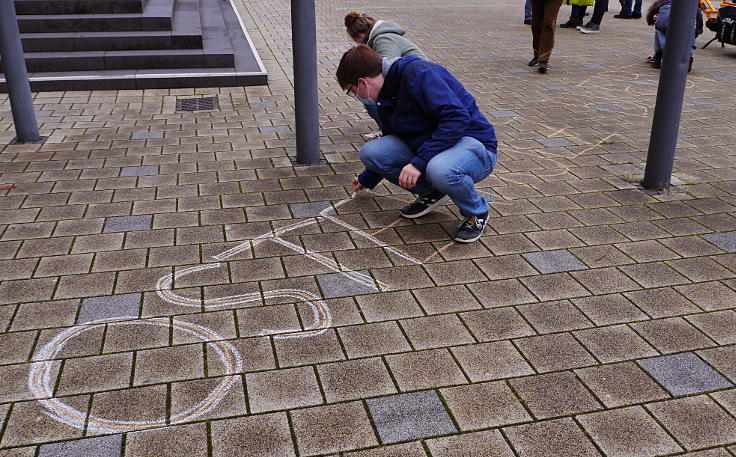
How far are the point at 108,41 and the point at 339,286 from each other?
22.6 feet

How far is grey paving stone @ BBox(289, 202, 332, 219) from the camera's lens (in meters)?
4.79

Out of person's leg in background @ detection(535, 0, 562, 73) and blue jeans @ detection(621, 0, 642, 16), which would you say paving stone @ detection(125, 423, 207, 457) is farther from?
blue jeans @ detection(621, 0, 642, 16)

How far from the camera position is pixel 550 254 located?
13.8ft

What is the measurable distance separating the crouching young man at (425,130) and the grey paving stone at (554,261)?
403 millimetres

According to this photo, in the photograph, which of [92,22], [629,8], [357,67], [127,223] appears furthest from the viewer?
[629,8]

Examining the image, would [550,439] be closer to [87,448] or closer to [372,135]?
[87,448]

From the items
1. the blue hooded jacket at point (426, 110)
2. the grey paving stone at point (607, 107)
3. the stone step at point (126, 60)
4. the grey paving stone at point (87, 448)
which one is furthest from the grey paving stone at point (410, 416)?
the stone step at point (126, 60)

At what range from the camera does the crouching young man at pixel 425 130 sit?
4.13 metres

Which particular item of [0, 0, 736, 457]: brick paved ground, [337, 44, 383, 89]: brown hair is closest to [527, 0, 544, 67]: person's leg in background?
[0, 0, 736, 457]: brick paved ground

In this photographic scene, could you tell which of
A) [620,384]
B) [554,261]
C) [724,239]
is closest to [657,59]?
[724,239]

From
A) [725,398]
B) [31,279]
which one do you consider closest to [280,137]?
[31,279]

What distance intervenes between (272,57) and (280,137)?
4.48 meters

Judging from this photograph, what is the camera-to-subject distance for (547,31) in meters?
9.52

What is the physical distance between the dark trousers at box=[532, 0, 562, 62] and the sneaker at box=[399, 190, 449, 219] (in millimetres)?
5655
